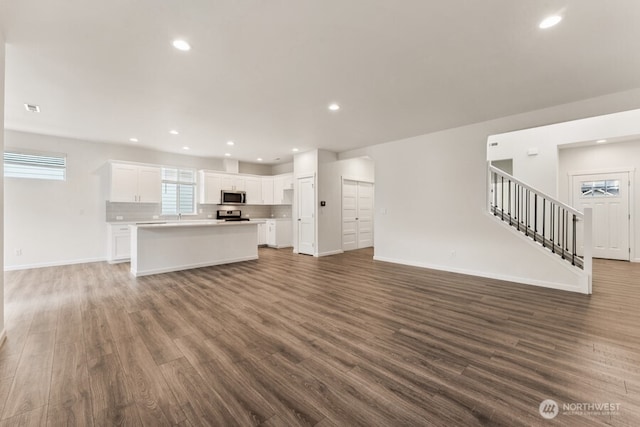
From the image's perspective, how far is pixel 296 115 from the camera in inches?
173

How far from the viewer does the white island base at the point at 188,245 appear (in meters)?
4.84

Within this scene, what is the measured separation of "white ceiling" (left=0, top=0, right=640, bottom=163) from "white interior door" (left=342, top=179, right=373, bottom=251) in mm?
3261

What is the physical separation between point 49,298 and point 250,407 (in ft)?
12.7

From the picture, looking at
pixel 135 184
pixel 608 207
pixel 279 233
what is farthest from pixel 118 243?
pixel 608 207

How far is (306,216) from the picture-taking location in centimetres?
723

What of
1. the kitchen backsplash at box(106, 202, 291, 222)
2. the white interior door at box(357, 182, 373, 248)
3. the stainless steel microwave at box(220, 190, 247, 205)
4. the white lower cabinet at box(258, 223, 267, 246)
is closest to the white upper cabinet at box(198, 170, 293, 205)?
the stainless steel microwave at box(220, 190, 247, 205)

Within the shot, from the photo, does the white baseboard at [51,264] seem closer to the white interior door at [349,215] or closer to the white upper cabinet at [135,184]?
the white upper cabinet at [135,184]

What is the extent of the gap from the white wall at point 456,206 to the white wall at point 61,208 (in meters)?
6.67

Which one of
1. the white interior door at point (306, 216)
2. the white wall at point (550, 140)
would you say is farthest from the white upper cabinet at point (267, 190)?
the white wall at point (550, 140)

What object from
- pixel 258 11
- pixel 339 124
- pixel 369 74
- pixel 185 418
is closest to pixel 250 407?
pixel 185 418

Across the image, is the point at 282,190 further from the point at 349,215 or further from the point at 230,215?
the point at 349,215

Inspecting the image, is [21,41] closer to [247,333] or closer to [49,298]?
[49,298]

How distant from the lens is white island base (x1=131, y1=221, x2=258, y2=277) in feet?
15.9

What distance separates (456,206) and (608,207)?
4.23 metres
